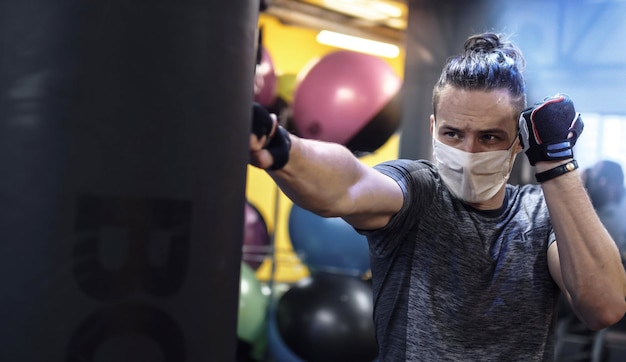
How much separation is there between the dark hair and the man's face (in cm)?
2

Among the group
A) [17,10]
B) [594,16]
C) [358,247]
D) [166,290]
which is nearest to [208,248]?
[166,290]

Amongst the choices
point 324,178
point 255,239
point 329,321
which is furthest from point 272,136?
point 255,239

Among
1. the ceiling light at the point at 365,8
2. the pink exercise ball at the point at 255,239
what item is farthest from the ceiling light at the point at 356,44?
the pink exercise ball at the point at 255,239

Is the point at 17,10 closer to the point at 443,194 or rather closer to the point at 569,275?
the point at 443,194

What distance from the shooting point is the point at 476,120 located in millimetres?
1352

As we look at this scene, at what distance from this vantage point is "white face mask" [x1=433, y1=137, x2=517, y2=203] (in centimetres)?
137

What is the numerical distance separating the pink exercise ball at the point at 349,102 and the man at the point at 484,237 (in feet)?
5.29

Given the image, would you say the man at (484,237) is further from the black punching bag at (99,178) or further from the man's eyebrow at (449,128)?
the black punching bag at (99,178)

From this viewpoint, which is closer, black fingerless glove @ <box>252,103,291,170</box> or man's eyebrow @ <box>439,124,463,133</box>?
black fingerless glove @ <box>252,103,291,170</box>

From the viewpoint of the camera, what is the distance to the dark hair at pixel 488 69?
1364 mm

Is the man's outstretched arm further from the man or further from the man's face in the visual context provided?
the man's face

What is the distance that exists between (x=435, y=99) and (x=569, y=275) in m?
0.44

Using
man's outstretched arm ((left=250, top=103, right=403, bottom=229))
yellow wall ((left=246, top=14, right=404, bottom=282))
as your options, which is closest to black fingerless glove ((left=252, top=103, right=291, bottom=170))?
man's outstretched arm ((left=250, top=103, right=403, bottom=229))

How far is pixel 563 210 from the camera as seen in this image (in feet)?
4.21
